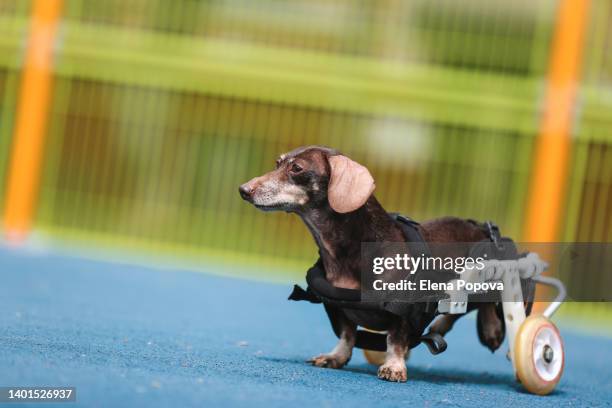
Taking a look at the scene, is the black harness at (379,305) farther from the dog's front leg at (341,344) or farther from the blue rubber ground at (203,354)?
the blue rubber ground at (203,354)

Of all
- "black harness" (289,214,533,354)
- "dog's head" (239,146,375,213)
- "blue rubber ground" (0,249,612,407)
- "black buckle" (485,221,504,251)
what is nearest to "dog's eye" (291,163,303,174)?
"dog's head" (239,146,375,213)

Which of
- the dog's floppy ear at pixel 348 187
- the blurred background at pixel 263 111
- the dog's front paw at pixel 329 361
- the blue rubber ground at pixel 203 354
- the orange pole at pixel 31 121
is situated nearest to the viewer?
the blue rubber ground at pixel 203 354

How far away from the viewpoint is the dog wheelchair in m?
3.38

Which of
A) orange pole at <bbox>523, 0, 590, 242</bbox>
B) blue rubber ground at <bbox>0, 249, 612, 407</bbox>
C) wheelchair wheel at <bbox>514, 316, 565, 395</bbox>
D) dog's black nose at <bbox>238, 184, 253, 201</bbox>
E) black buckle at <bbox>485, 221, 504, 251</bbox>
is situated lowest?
blue rubber ground at <bbox>0, 249, 612, 407</bbox>

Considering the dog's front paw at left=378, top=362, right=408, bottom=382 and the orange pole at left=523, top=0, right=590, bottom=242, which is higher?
the orange pole at left=523, top=0, right=590, bottom=242

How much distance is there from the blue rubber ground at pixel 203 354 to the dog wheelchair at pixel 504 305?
0.41ft

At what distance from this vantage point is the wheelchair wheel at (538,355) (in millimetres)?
3385

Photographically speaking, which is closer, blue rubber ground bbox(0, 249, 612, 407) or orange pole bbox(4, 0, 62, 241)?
blue rubber ground bbox(0, 249, 612, 407)

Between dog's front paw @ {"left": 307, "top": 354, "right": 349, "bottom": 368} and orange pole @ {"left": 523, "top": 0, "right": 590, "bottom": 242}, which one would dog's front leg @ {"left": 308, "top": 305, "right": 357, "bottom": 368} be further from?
orange pole @ {"left": 523, "top": 0, "right": 590, "bottom": 242}

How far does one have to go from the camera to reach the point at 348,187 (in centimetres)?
332

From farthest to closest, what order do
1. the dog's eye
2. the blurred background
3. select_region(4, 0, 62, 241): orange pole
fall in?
select_region(4, 0, 62, 241): orange pole
the blurred background
the dog's eye

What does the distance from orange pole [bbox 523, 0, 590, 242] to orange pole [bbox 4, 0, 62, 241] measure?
12.7 feet

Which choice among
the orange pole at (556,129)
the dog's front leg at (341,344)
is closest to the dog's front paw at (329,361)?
the dog's front leg at (341,344)

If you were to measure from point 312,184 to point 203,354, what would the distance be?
2.32 ft
